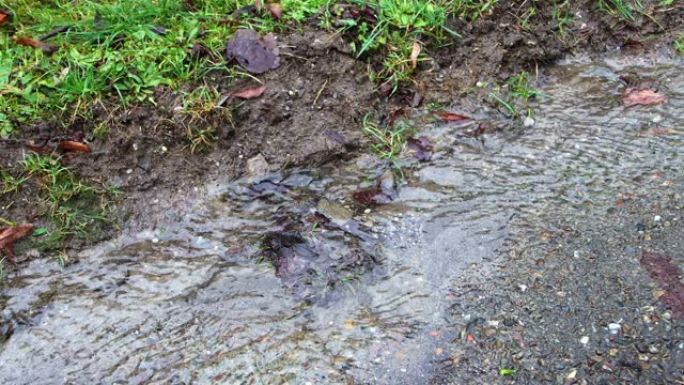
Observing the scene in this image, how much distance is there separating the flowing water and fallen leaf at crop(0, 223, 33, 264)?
12 cm

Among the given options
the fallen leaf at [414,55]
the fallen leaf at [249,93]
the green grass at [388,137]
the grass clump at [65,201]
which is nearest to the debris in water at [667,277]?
the green grass at [388,137]

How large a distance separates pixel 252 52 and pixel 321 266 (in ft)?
3.89

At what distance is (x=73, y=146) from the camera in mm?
2973

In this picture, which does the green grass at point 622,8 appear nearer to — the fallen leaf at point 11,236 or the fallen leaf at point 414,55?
the fallen leaf at point 414,55

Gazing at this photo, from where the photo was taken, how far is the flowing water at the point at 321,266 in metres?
2.45

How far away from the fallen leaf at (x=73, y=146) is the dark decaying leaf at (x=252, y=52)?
829 mm

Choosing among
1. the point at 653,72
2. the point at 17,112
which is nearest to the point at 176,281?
the point at 17,112

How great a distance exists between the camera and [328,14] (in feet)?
10.8

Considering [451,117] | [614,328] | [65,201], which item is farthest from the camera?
[451,117]

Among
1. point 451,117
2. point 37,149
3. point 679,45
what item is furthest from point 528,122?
point 37,149

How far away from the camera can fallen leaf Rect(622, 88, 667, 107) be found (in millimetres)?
3359

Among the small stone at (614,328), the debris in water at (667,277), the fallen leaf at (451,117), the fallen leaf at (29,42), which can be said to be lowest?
the small stone at (614,328)

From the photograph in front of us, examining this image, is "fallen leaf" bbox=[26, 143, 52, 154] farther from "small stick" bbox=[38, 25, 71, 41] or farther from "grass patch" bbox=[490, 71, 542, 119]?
"grass patch" bbox=[490, 71, 542, 119]

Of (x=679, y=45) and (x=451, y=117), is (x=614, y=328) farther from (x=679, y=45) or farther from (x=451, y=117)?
(x=679, y=45)
